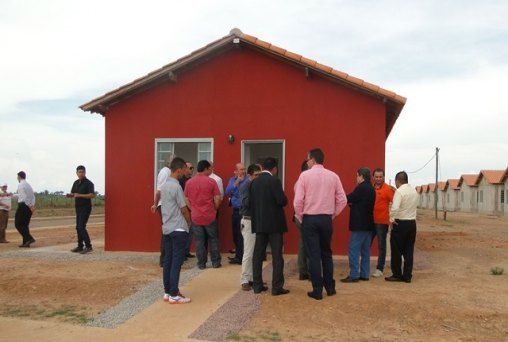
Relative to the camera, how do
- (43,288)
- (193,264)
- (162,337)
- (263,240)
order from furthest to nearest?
(193,264)
(43,288)
(263,240)
(162,337)

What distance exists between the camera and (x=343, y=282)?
7.36m

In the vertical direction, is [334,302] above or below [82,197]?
below

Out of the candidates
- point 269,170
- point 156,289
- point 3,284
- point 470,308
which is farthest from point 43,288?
point 470,308

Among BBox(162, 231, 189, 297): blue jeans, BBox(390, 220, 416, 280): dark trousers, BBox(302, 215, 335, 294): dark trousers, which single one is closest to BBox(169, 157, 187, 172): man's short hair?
BBox(162, 231, 189, 297): blue jeans

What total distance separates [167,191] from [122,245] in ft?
15.7

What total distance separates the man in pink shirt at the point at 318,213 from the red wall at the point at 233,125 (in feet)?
10.7

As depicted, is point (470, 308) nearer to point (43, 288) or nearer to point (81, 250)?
point (43, 288)

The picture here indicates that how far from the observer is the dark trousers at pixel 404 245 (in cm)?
747

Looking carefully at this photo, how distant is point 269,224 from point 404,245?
2425 millimetres

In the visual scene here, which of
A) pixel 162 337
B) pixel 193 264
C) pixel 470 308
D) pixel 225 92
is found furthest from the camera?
pixel 225 92

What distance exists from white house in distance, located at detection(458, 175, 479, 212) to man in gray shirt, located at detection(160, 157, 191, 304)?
4999 cm

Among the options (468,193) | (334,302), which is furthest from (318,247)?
(468,193)

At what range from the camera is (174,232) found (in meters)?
6.22

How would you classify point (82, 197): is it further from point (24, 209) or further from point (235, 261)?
point (235, 261)
